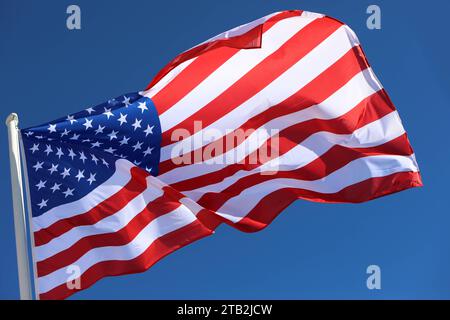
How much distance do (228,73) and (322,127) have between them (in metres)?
1.44

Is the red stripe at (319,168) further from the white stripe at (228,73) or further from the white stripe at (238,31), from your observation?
the white stripe at (238,31)

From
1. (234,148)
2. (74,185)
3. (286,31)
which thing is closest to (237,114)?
(234,148)

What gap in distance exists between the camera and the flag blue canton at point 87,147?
957cm

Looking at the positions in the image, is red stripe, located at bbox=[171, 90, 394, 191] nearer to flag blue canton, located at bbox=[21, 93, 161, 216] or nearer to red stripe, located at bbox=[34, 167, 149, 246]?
red stripe, located at bbox=[34, 167, 149, 246]

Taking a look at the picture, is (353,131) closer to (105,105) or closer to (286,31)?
(286,31)

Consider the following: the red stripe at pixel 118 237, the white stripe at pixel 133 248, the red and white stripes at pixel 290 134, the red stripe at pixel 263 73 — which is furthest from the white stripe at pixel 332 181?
the red stripe at pixel 263 73

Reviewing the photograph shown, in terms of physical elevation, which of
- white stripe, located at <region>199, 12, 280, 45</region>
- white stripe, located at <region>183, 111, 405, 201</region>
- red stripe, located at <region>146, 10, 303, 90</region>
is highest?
→ white stripe, located at <region>199, 12, 280, 45</region>

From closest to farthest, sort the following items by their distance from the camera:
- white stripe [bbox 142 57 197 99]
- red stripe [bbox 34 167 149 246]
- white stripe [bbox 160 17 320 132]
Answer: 1. red stripe [bbox 34 167 149 246]
2. white stripe [bbox 142 57 197 99]
3. white stripe [bbox 160 17 320 132]

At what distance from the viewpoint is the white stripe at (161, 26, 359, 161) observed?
34.2 ft

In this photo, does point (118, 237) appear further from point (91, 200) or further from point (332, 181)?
point (332, 181)

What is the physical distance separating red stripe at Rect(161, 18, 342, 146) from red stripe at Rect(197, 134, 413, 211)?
94 cm

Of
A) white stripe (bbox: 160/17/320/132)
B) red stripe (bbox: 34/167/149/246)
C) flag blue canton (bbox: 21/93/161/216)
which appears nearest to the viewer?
flag blue canton (bbox: 21/93/161/216)

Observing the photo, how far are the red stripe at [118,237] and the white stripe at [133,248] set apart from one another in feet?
0.15

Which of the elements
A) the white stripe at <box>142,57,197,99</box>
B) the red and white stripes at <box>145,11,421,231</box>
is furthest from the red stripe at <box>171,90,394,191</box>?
the white stripe at <box>142,57,197,99</box>
